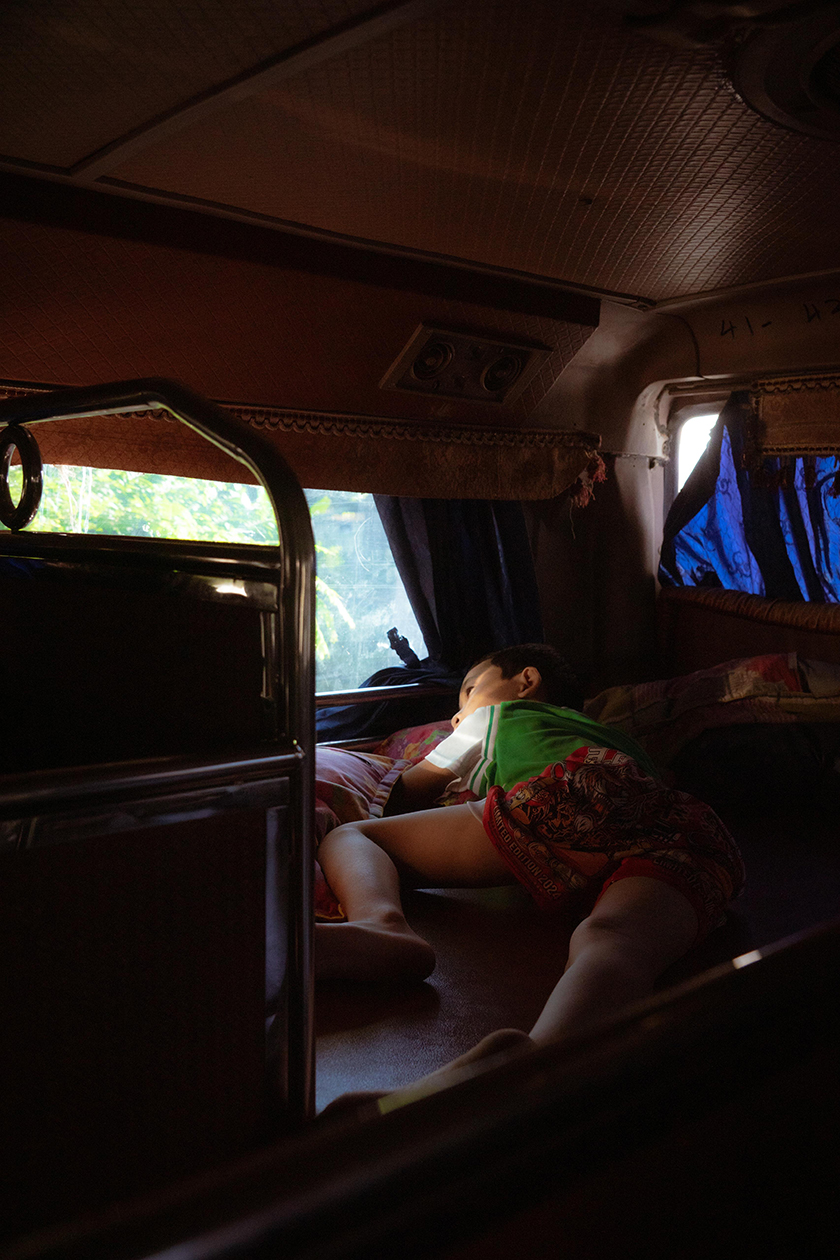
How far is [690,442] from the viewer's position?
3475mm

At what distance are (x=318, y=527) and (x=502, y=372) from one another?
0.79 metres

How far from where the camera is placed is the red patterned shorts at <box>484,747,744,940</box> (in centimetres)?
138

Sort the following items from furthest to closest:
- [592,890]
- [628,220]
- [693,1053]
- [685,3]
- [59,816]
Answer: [628,220] → [592,890] → [685,3] → [59,816] → [693,1053]

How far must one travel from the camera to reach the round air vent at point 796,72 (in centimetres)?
Result: 113

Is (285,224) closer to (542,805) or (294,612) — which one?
(542,805)

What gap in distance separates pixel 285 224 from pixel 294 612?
61.4 inches

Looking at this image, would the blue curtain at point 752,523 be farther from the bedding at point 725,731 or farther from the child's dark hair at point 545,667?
the child's dark hair at point 545,667

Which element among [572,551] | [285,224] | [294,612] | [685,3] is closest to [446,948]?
[294,612]

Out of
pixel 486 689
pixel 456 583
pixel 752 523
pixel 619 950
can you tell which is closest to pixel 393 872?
pixel 619 950

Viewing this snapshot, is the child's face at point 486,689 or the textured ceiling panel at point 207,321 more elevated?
the textured ceiling panel at point 207,321

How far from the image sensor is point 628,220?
1.91m

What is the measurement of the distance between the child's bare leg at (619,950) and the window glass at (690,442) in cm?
240

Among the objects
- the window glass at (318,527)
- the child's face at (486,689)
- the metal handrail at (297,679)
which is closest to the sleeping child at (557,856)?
the metal handrail at (297,679)

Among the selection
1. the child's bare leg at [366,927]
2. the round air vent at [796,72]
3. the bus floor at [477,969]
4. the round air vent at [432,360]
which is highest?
the round air vent at [796,72]
